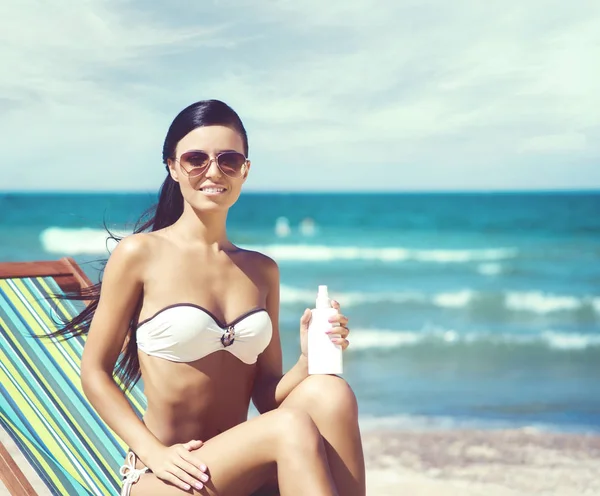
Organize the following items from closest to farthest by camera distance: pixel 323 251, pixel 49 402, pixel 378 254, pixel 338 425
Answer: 1. pixel 338 425
2. pixel 49 402
3. pixel 378 254
4. pixel 323 251

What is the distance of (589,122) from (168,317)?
31862 mm

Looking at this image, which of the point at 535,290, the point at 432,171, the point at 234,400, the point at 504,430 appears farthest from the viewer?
the point at 432,171

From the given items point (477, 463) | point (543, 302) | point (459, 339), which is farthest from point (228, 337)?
point (543, 302)

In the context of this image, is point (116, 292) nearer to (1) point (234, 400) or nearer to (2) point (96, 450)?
(1) point (234, 400)

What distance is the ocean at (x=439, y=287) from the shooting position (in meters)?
7.68

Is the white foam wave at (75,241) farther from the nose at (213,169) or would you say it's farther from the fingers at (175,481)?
the fingers at (175,481)

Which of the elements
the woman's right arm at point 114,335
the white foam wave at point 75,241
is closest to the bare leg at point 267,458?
the woman's right arm at point 114,335

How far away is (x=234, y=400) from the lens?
282cm

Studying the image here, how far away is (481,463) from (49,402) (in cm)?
314

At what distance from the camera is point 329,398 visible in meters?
2.58

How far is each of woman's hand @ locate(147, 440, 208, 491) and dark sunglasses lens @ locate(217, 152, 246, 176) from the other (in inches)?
34.0

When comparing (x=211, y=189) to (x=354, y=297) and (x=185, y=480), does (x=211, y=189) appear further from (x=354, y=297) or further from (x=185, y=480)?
(x=354, y=297)

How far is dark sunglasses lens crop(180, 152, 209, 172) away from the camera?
8.87 ft

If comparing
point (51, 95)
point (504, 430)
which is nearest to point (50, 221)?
point (51, 95)
